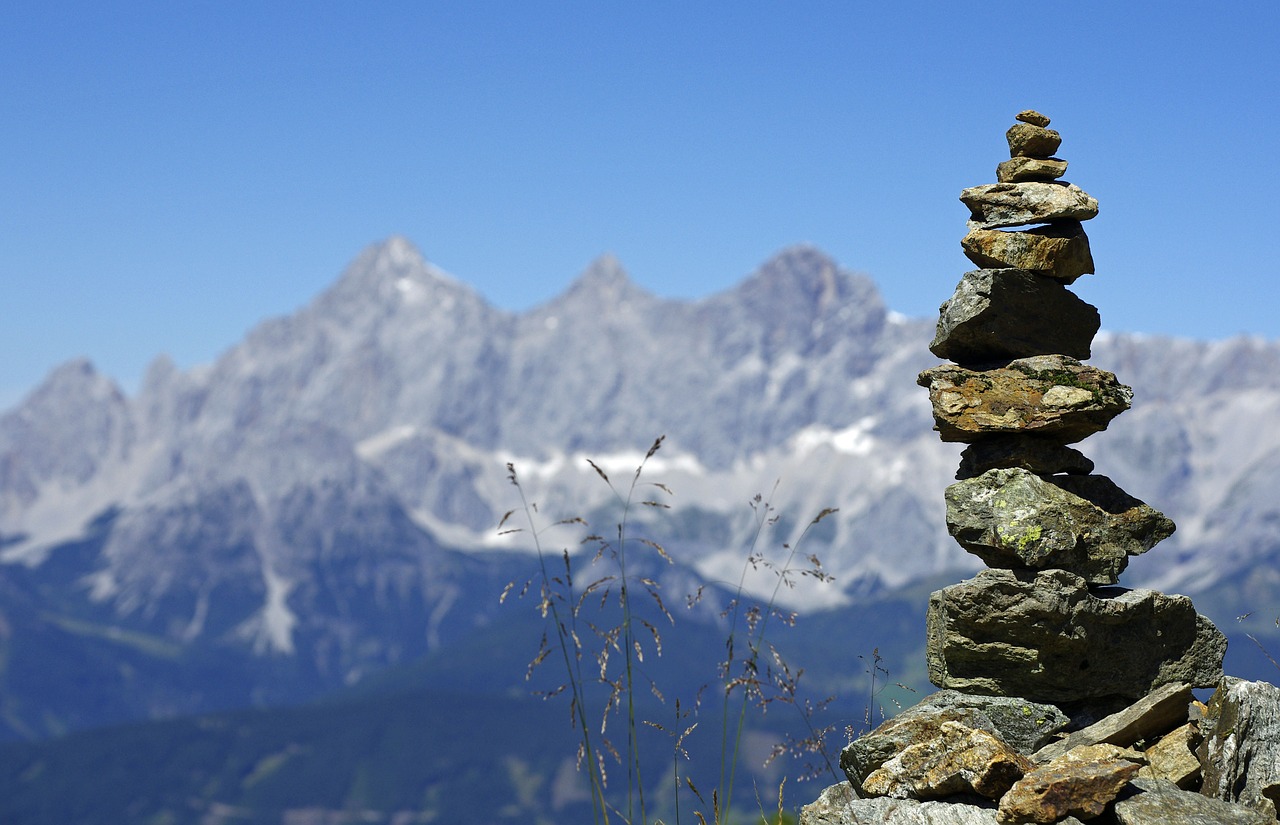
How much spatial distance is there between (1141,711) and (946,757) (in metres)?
1.90

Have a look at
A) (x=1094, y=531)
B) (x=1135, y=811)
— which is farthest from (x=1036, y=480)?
(x=1135, y=811)

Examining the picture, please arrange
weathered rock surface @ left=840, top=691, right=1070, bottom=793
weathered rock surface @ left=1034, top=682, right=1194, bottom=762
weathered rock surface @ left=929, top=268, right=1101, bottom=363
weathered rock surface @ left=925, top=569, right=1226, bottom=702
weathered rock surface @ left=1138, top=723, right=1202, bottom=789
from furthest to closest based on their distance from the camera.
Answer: weathered rock surface @ left=929, top=268, right=1101, bottom=363 → weathered rock surface @ left=925, top=569, right=1226, bottom=702 → weathered rock surface @ left=1034, top=682, right=1194, bottom=762 → weathered rock surface @ left=840, top=691, right=1070, bottom=793 → weathered rock surface @ left=1138, top=723, right=1202, bottom=789

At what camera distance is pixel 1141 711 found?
1046 cm

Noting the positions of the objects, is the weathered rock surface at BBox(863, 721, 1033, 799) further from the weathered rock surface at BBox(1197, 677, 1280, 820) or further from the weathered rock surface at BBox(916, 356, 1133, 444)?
the weathered rock surface at BBox(916, 356, 1133, 444)

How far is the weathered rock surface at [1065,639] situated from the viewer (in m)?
11.2

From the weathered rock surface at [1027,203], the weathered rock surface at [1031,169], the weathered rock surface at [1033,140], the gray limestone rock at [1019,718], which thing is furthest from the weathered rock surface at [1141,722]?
the weathered rock surface at [1033,140]

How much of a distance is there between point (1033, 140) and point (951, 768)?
6745 mm

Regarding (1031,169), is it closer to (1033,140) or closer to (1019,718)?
(1033,140)

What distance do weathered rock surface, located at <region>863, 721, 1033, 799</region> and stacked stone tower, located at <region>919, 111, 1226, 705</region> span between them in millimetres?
1669

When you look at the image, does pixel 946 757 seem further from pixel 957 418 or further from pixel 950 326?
pixel 950 326

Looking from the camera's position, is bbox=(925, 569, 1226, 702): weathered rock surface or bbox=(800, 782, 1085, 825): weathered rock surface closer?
bbox=(800, 782, 1085, 825): weathered rock surface

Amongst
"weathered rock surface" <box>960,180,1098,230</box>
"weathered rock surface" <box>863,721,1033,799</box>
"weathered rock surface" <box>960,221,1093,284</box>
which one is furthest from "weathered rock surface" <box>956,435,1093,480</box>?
"weathered rock surface" <box>863,721,1033,799</box>

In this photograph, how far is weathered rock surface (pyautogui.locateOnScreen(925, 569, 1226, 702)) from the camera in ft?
36.7

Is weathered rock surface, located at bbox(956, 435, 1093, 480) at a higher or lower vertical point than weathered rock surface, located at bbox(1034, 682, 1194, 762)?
higher
